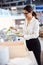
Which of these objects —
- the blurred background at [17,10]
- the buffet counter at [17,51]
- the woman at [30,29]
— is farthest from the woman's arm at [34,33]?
the blurred background at [17,10]

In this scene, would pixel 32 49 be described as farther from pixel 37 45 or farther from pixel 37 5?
pixel 37 5

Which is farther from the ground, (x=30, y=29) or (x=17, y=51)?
(x=30, y=29)

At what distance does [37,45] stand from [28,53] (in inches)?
14.5

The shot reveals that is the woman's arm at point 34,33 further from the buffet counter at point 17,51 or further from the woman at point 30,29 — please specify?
the buffet counter at point 17,51

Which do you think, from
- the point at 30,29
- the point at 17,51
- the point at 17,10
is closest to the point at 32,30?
the point at 30,29

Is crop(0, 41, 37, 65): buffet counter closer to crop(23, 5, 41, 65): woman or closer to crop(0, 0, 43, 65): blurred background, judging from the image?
crop(23, 5, 41, 65): woman

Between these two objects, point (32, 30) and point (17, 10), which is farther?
point (17, 10)

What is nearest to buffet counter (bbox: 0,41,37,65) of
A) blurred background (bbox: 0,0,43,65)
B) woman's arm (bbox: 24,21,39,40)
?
woman's arm (bbox: 24,21,39,40)

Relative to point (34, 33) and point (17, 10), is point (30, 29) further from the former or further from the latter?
point (17, 10)

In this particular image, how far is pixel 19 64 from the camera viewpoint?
8.05 ft

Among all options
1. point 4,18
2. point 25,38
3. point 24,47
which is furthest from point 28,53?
point 4,18

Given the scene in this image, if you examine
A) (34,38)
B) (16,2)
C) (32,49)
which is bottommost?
(32,49)

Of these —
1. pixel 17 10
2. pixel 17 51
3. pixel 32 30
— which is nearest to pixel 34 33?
pixel 32 30

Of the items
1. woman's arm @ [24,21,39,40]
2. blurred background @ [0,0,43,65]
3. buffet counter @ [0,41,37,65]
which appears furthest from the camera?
blurred background @ [0,0,43,65]
